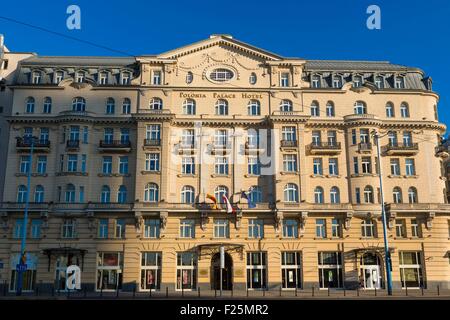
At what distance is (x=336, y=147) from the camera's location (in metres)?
49.9

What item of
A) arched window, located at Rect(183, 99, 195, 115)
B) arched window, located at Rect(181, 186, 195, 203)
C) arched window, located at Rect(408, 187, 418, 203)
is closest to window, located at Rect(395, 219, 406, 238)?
A: arched window, located at Rect(408, 187, 418, 203)

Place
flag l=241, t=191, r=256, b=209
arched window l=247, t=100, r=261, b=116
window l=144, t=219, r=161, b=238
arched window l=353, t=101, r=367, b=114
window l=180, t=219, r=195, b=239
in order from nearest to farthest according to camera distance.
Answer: flag l=241, t=191, r=256, b=209 < window l=144, t=219, r=161, b=238 < window l=180, t=219, r=195, b=239 < arched window l=247, t=100, r=261, b=116 < arched window l=353, t=101, r=367, b=114

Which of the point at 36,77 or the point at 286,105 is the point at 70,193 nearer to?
the point at 36,77

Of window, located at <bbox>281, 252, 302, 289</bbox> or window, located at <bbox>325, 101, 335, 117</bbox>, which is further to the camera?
window, located at <bbox>325, 101, 335, 117</bbox>

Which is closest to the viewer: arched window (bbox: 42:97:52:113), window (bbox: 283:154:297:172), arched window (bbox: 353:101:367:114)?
window (bbox: 283:154:297:172)

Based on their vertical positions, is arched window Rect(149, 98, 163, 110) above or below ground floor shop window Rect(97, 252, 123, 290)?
above

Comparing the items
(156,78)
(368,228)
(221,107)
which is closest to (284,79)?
(221,107)

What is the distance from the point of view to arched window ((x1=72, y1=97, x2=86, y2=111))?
166 feet

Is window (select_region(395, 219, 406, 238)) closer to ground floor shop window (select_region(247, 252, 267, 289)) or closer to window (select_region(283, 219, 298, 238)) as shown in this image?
window (select_region(283, 219, 298, 238))

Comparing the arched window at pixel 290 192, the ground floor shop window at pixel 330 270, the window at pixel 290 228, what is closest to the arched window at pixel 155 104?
the arched window at pixel 290 192

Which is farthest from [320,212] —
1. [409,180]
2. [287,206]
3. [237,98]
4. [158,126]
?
[158,126]

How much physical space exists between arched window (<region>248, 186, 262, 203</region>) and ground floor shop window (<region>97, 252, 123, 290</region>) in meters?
15.3

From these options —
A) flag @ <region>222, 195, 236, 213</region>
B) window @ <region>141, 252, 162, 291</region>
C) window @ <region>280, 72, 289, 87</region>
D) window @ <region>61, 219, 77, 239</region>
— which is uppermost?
window @ <region>280, 72, 289, 87</region>
